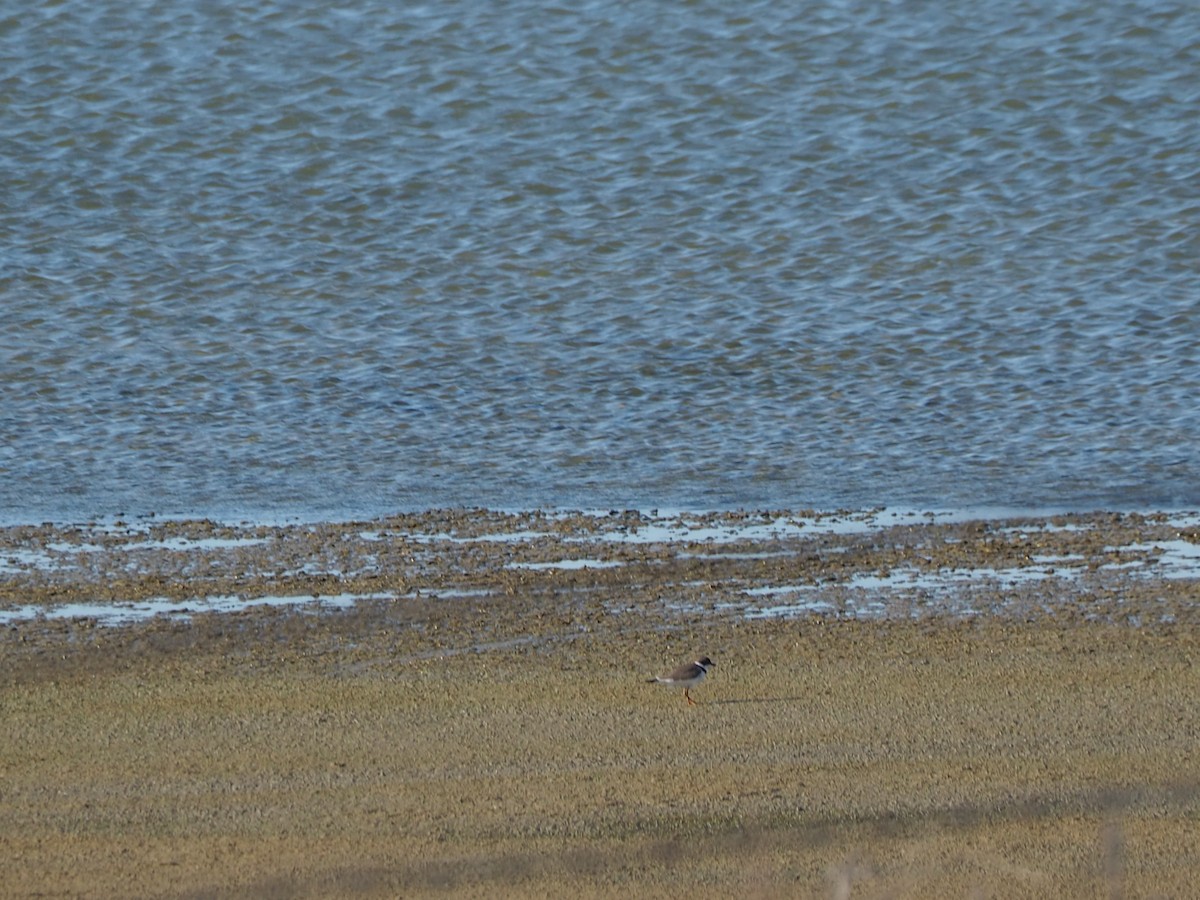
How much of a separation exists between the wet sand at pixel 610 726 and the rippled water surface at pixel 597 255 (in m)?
1.15

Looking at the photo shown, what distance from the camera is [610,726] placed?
265 inches

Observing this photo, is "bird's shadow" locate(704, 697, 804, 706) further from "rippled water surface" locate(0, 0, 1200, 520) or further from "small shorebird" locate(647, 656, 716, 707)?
"rippled water surface" locate(0, 0, 1200, 520)

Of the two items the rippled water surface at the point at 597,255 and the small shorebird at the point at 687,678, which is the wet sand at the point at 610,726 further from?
the rippled water surface at the point at 597,255

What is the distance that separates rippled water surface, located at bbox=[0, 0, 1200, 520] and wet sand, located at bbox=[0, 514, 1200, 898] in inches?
45.1

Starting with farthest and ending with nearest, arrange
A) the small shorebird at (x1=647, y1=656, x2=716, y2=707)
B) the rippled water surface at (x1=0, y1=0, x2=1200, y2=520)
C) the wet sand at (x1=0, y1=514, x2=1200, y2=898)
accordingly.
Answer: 1. the rippled water surface at (x1=0, y1=0, x2=1200, y2=520)
2. the small shorebird at (x1=647, y1=656, x2=716, y2=707)
3. the wet sand at (x1=0, y1=514, x2=1200, y2=898)

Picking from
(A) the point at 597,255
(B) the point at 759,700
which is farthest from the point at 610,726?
(A) the point at 597,255

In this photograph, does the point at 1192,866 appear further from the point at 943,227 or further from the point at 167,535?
the point at 943,227

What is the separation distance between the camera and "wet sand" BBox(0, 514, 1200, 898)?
18.7ft

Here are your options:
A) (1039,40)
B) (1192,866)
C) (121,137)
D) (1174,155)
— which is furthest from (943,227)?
(1192,866)

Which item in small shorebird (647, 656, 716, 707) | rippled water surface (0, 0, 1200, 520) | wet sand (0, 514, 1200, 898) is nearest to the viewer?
wet sand (0, 514, 1200, 898)

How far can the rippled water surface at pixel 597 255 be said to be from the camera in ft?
33.5

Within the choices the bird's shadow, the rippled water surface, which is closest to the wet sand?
the bird's shadow

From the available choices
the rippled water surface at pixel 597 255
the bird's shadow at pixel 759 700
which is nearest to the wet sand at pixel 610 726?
the bird's shadow at pixel 759 700

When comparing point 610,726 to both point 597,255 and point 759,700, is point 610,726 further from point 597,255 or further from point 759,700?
point 597,255
